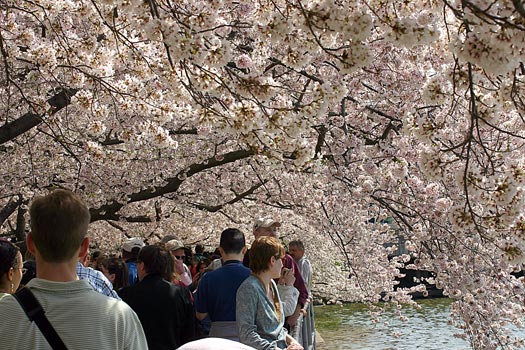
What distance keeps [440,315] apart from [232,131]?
2251 cm

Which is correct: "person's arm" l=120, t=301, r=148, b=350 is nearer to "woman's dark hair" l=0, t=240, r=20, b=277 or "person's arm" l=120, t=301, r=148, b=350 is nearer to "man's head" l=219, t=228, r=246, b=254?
"woman's dark hair" l=0, t=240, r=20, b=277

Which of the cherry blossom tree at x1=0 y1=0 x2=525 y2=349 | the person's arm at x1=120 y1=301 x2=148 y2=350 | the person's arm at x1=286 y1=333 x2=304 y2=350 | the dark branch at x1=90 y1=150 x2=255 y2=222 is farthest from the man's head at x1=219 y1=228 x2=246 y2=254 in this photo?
the dark branch at x1=90 y1=150 x2=255 y2=222

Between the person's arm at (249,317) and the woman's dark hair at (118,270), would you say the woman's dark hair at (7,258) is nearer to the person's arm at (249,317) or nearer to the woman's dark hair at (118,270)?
the person's arm at (249,317)

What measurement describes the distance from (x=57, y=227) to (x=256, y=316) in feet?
6.77

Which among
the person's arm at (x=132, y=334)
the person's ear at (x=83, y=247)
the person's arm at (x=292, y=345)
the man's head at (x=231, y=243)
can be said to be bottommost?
the person's arm at (x=292, y=345)

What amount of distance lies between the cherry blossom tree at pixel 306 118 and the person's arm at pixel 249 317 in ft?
2.66

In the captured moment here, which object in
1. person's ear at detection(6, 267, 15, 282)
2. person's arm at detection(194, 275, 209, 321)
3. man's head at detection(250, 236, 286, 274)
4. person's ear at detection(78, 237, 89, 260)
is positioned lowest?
person's arm at detection(194, 275, 209, 321)

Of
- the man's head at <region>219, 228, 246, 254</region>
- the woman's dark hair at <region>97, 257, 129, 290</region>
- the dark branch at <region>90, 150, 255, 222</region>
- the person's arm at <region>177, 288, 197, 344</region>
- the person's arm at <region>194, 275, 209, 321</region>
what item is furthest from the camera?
the dark branch at <region>90, 150, 255, 222</region>

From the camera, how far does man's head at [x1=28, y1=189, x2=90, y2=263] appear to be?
2.57 m

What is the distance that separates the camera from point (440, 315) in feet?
→ 83.8

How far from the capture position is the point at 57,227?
2566 millimetres

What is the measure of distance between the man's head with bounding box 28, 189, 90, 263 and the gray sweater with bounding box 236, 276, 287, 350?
6.21 feet

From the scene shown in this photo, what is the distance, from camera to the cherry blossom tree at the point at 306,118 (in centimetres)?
377

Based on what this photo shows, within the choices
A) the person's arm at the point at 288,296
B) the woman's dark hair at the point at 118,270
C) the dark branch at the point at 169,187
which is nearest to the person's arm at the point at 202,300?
the person's arm at the point at 288,296
